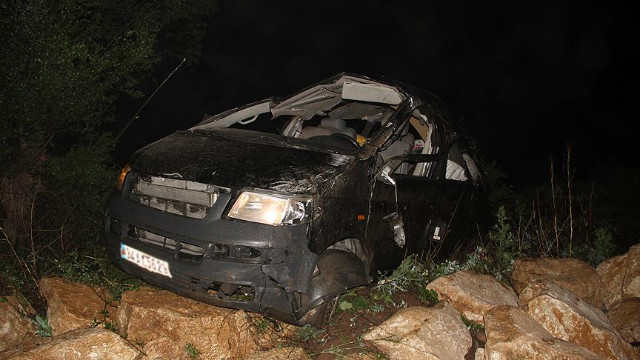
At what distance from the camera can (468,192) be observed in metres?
4.62

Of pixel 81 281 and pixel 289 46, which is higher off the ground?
pixel 289 46

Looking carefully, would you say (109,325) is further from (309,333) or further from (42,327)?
(309,333)

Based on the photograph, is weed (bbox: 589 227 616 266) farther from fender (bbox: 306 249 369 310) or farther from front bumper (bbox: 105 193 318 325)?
front bumper (bbox: 105 193 318 325)

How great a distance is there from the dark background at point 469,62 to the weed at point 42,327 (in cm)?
1733

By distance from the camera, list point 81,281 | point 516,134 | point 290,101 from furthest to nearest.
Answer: point 516,134, point 290,101, point 81,281

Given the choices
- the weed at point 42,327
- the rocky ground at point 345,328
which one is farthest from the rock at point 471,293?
the weed at point 42,327

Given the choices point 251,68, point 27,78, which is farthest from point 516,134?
point 27,78

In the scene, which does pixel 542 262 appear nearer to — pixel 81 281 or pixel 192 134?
pixel 192 134

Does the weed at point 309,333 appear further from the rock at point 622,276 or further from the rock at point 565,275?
the rock at point 622,276

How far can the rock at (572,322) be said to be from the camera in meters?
3.35

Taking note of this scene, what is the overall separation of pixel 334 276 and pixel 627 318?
263 cm

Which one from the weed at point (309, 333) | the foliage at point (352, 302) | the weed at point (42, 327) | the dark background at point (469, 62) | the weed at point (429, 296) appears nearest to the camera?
the weed at point (309, 333)

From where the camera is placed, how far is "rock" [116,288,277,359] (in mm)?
3168

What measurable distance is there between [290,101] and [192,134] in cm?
120
